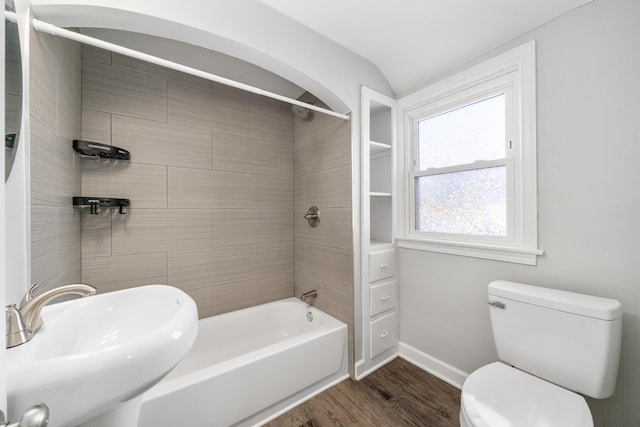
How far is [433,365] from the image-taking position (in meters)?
1.87

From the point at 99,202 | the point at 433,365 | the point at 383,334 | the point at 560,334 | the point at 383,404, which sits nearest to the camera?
the point at 560,334

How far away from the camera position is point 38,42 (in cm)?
93

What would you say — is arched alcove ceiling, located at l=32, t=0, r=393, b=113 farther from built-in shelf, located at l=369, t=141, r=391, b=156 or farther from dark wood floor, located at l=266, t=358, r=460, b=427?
dark wood floor, located at l=266, t=358, r=460, b=427

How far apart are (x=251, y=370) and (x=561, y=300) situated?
1.59 metres

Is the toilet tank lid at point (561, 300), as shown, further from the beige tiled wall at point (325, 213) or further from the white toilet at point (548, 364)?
the beige tiled wall at point (325, 213)

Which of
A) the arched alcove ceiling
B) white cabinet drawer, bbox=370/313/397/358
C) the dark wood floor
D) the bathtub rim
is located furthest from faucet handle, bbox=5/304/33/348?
white cabinet drawer, bbox=370/313/397/358

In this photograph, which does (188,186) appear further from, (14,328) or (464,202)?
(464,202)

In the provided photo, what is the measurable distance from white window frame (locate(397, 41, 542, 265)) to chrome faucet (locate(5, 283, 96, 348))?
6.23 feet

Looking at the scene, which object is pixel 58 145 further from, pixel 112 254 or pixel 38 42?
pixel 112 254

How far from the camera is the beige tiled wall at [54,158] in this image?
2.97 feet

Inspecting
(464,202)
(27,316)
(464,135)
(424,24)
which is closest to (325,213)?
(464,202)

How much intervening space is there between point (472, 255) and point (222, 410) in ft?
5.64

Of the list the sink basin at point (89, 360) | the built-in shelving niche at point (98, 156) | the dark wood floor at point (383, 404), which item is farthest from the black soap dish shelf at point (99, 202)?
Result: the dark wood floor at point (383, 404)

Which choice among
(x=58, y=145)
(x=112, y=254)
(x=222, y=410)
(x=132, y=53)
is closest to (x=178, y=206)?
(x=112, y=254)
